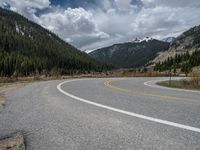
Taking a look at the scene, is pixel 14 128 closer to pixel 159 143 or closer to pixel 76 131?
pixel 76 131

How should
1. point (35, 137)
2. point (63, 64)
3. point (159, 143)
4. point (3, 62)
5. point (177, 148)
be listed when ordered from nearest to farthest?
1. point (177, 148)
2. point (159, 143)
3. point (35, 137)
4. point (3, 62)
5. point (63, 64)

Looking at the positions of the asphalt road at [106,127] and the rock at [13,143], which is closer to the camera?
the asphalt road at [106,127]

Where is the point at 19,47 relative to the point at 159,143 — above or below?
above

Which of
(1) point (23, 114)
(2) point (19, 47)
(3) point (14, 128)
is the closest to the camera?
(3) point (14, 128)

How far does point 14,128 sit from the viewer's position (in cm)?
599

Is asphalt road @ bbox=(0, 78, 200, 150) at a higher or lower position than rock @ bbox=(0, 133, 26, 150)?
higher

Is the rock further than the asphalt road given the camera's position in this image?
Yes

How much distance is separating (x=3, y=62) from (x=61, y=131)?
110 metres

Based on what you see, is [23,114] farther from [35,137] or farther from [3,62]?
[3,62]

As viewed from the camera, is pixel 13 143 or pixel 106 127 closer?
pixel 13 143

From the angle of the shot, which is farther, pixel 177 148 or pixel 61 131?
pixel 61 131

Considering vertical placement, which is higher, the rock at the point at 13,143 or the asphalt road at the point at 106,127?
the asphalt road at the point at 106,127

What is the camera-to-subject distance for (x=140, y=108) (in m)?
7.79

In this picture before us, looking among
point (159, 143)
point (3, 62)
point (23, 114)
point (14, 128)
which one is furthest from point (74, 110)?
point (3, 62)
